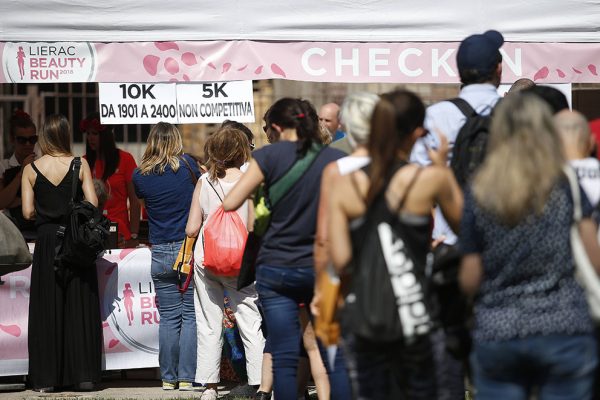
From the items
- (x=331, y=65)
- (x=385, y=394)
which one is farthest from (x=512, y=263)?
(x=331, y=65)

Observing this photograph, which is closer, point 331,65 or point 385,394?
point 385,394

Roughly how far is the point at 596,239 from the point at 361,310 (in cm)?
89

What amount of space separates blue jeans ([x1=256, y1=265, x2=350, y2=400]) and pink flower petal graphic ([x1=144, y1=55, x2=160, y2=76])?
2.69 metres

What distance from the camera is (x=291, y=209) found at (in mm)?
5703

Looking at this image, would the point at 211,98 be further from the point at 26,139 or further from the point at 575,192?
the point at 575,192

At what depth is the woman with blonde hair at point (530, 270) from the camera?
12.5 ft

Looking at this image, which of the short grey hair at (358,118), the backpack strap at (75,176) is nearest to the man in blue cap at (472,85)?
the short grey hair at (358,118)

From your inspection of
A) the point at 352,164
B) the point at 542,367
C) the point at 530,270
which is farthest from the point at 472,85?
the point at 542,367

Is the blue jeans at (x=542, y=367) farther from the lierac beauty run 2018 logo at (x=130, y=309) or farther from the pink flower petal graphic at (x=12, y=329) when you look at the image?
the pink flower petal graphic at (x=12, y=329)

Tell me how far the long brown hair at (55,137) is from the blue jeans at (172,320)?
101 centimetres

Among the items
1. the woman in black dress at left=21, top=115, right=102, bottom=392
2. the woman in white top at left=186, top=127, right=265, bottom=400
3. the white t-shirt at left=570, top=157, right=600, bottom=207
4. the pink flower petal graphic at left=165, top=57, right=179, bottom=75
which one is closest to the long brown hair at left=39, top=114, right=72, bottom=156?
the woman in black dress at left=21, top=115, right=102, bottom=392

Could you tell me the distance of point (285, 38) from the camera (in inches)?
313

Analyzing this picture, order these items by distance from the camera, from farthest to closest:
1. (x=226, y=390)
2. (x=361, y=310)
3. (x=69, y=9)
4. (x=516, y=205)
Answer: (x=226, y=390) < (x=69, y=9) < (x=361, y=310) < (x=516, y=205)

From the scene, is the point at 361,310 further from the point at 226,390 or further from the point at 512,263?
the point at 226,390
